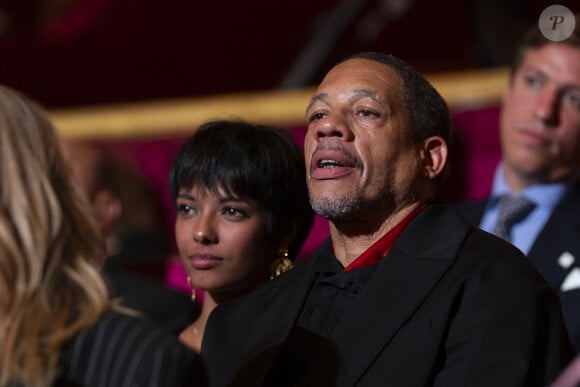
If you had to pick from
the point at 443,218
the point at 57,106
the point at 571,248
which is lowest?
the point at 57,106

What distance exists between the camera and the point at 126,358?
1.10 m

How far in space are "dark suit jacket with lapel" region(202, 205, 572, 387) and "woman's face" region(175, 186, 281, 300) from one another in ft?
0.70

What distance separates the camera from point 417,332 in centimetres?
149

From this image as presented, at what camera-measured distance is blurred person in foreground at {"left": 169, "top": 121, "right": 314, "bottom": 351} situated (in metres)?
1.84

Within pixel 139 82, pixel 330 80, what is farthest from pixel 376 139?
pixel 139 82

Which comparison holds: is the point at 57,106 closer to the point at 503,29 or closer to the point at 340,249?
the point at 503,29

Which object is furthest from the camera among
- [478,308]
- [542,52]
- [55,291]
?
[542,52]

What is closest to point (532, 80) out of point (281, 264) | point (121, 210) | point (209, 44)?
point (281, 264)

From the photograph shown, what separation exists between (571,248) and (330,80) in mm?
521

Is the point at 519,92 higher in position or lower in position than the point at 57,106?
higher

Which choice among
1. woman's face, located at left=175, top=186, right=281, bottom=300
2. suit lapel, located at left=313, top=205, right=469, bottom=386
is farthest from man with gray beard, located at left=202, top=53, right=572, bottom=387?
woman's face, located at left=175, top=186, right=281, bottom=300

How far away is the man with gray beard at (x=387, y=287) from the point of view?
4.82 feet

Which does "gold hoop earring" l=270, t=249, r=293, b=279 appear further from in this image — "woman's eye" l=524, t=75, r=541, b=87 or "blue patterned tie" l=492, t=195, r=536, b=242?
"woman's eye" l=524, t=75, r=541, b=87

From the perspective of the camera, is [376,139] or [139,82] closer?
[376,139]
